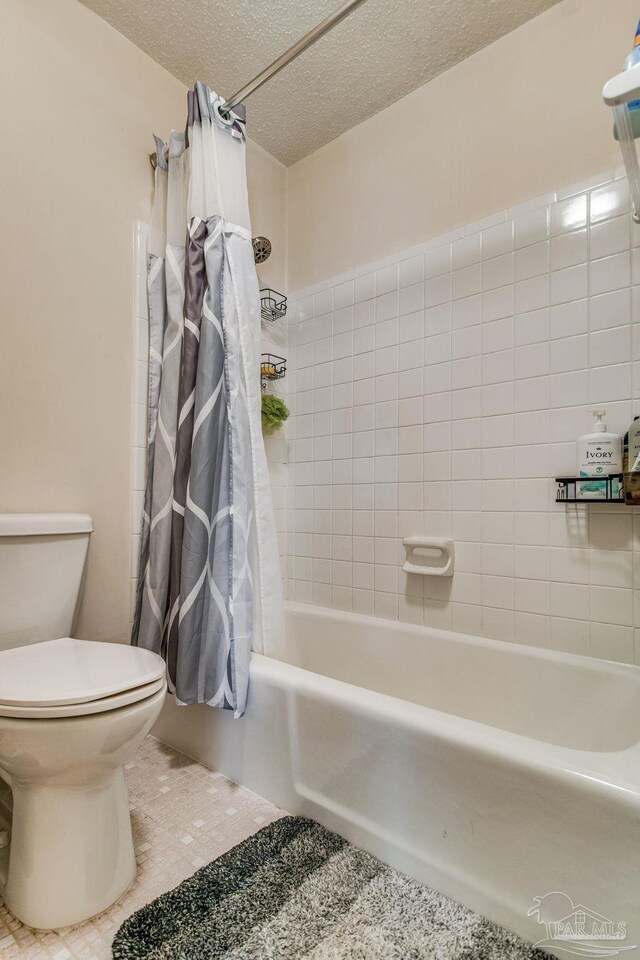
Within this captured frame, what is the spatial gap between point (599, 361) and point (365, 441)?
852 mm

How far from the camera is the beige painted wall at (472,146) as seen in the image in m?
1.48

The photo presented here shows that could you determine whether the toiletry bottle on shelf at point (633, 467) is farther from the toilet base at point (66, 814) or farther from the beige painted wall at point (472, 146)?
the toilet base at point (66, 814)

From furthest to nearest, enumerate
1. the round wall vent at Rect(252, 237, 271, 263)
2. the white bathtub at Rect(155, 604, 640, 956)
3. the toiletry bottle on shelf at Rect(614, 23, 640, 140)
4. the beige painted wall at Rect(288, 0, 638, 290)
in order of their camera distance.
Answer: the round wall vent at Rect(252, 237, 271, 263) → the beige painted wall at Rect(288, 0, 638, 290) → the toiletry bottle on shelf at Rect(614, 23, 640, 140) → the white bathtub at Rect(155, 604, 640, 956)

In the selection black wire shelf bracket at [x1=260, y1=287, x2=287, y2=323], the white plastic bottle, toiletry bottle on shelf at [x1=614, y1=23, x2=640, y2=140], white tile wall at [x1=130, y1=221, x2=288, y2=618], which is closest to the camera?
toiletry bottle on shelf at [x1=614, y1=23, x2=640, y2=140]

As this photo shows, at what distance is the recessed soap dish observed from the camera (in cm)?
169

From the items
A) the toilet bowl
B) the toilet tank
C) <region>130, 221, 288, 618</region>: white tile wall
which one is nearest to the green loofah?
<region>130, 221, 288, 618</region>: white tile wall

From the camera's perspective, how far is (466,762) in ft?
3.09

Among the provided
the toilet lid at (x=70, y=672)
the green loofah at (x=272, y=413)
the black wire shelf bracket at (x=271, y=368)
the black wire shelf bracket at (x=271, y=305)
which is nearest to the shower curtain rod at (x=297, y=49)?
the black wire shelf bracket at (x=271, y=305)

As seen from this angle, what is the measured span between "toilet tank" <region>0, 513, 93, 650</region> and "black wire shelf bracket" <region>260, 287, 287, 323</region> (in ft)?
3.98

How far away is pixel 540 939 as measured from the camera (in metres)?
0.87

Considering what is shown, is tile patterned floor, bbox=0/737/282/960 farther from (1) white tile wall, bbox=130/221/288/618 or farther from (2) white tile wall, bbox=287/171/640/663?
(2) white tile wall, bbox=287/171/640/663

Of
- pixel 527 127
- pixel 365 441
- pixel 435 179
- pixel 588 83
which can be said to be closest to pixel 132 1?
pixel 435 179

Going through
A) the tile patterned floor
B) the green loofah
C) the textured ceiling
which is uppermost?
the textured ceiling

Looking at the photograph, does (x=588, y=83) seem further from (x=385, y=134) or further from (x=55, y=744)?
(x=55, y=744)
